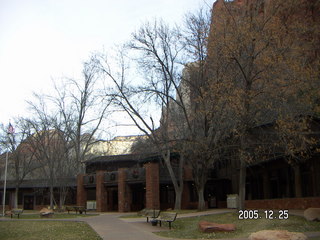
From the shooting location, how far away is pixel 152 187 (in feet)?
109

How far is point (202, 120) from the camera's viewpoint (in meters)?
24.9

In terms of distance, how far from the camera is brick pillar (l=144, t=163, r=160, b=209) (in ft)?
107

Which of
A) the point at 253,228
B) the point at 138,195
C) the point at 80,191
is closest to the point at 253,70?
the point at 253,228

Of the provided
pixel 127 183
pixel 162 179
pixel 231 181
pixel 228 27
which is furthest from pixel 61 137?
pixel 228 27

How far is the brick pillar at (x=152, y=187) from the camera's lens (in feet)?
107

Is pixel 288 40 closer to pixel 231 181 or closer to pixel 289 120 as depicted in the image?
pixel 289 120

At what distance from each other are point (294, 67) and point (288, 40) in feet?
18.2

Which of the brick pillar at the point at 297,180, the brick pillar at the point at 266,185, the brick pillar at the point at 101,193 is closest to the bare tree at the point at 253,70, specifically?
the brick pillar at the point at 297,180

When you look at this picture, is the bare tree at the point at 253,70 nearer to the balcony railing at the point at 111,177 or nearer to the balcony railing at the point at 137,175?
the balcony railing at the point at 137,175

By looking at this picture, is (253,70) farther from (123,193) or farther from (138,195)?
(138,195)

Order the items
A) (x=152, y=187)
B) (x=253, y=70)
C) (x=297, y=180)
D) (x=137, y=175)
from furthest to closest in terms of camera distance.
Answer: (x=137, y=175) < (x=152, y=187) < (x=297, y=180) < (x=253, y=70)

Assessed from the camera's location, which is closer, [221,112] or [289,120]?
[289,120]

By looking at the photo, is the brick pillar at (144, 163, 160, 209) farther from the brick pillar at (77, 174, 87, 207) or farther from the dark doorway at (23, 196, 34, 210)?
the dark doorway at (23, 196, 34, 210)

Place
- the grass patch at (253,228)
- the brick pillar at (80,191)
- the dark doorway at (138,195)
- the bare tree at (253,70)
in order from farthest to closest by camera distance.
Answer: the dark doorway at (138,195) → the brick pillar at (80,191) → the bare tree at (253,70) → the grass patch at (253,228)
